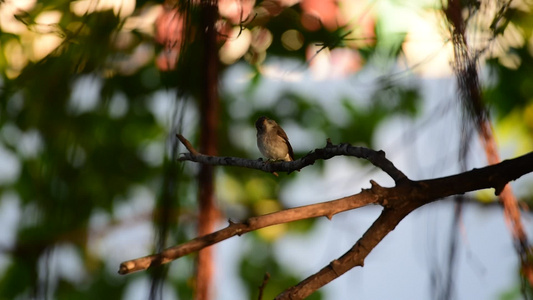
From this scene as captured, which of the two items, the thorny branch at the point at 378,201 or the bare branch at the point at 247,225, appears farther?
the thorny branch at the point at 378,201

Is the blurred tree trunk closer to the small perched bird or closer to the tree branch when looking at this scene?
the tree branch

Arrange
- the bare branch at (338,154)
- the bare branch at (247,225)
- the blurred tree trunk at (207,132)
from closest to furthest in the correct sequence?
the bare branch at (247,225) → the blurred tree trunk at (207,132) → the bare branch at (338,154)

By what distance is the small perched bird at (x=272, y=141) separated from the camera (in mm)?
2523

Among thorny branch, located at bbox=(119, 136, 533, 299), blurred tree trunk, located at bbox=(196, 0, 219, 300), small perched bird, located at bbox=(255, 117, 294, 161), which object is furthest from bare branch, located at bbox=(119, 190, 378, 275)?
small perched bird, located at bbox=(255, 117, 294, 161)

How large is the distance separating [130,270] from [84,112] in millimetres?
250

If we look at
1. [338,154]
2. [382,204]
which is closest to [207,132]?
[338,154]

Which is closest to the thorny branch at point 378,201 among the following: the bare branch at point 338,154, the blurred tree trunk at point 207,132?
the bare branch at point 338,154

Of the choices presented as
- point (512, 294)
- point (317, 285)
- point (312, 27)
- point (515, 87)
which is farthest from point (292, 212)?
point (512, 294)

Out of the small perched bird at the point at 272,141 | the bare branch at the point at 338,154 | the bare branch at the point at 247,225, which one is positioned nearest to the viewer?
the bare branch at the point at 247,225

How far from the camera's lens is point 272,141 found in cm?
252

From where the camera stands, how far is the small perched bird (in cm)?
252

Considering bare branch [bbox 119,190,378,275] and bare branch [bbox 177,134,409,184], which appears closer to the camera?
bare branch [bbox 119,190,378,275]

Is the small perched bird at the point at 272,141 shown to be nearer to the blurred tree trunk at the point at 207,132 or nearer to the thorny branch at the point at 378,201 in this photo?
the blurred tree trunk at the point at 207,132

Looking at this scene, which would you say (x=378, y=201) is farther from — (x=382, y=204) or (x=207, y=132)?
(x=207, y=132)
